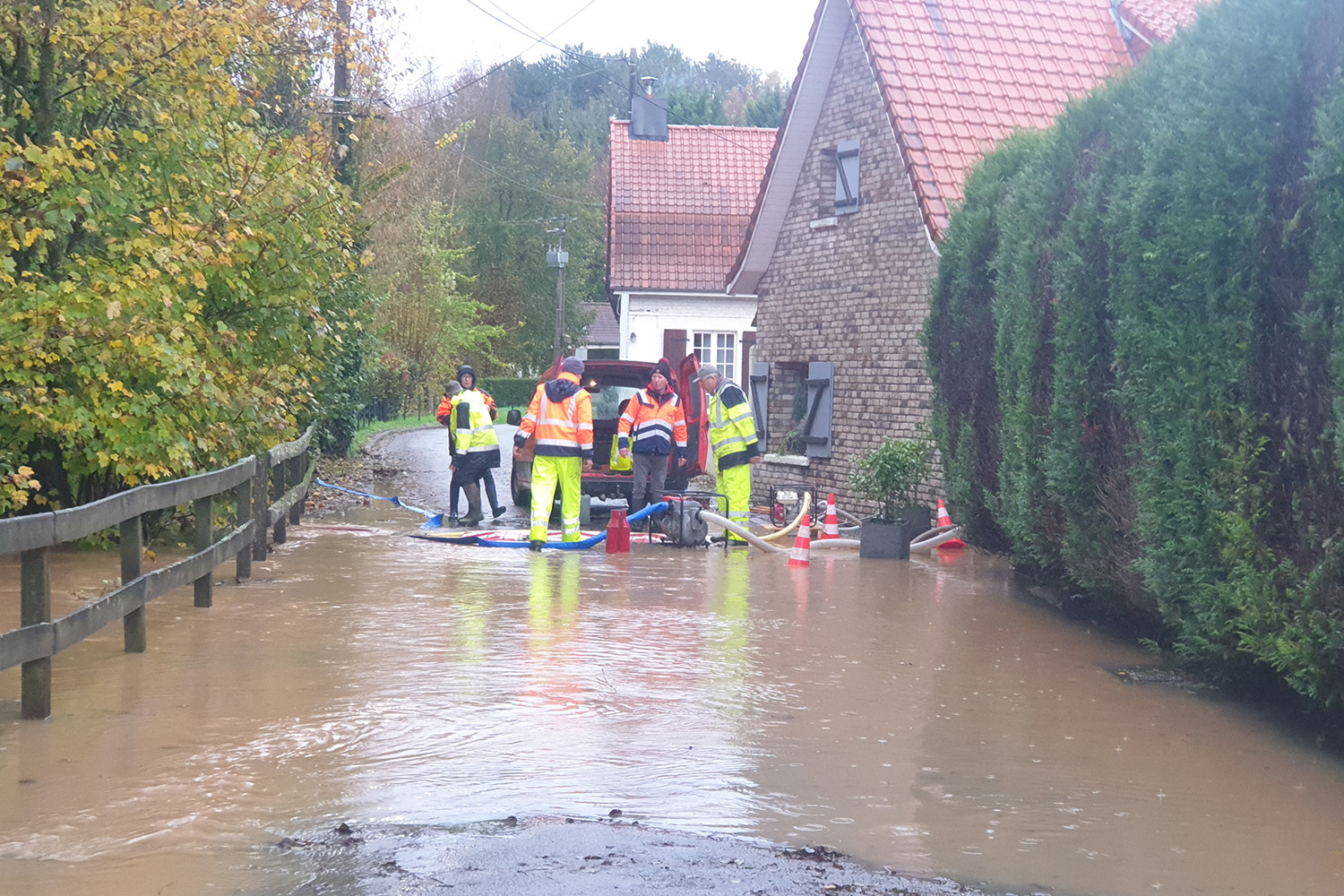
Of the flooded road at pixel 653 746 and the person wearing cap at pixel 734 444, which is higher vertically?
the person wearing cap at pixel 734 444

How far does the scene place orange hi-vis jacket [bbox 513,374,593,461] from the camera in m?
14.1

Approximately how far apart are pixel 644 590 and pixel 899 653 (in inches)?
118

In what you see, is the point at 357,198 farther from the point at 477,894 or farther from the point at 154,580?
the point at 477,894

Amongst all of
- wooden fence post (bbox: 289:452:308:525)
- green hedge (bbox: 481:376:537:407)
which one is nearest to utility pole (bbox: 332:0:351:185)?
wooden fence post (bbox: 289:452:308:525)

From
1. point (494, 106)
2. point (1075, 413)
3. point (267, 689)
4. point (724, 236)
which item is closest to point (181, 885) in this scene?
point (267, 689)

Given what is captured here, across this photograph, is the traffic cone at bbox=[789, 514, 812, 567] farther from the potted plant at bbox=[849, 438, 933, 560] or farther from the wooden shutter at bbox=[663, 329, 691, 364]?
the wooden shutter at bbox=[663, 329, 691, 364]

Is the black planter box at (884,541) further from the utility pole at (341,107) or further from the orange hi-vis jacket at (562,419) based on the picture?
the utility pole at (341,107)

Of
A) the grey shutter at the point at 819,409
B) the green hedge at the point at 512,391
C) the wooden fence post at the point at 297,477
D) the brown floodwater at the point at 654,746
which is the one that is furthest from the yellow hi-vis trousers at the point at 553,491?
the green hedge at the point at 512,391

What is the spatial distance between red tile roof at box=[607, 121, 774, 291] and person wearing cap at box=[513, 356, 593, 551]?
60.6 feet

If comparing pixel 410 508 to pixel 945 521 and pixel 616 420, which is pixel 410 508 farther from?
pixel 945 521

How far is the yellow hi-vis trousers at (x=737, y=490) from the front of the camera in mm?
15062

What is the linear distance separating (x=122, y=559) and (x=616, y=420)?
1015 cm

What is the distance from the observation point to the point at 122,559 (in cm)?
745

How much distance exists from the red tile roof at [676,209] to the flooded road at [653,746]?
23.5 m
